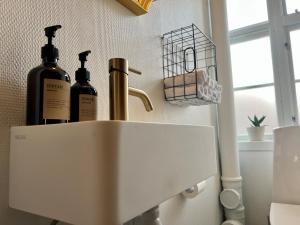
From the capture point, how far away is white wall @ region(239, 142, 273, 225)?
4.37 feet

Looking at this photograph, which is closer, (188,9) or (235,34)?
(188,9)

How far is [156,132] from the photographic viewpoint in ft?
1.23

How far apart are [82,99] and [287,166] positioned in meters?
1.11

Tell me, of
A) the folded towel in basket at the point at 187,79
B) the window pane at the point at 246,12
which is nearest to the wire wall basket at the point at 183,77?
the folded towel in basket at the point at 187,79

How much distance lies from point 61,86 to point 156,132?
187 mm

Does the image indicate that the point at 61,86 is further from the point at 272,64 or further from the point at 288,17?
the point at 288,17

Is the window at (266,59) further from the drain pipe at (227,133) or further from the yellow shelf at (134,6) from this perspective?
the yellow shelf at (134,6)

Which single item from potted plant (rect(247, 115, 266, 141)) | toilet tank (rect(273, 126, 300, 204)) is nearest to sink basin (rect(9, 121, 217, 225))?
toilet tank (rect(273, 126, 300, 204))

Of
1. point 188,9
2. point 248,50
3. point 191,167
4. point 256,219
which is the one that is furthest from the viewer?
point 248,50

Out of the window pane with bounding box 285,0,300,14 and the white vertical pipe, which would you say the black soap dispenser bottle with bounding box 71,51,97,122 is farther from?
the window pane with bounding box 285,0,300,14

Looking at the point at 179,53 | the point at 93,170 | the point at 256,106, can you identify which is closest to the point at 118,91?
the point at 93,170

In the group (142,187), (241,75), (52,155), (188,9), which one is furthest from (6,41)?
(241,75)

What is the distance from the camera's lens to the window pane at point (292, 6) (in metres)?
1.41

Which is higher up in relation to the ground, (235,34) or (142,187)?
(235,34)
